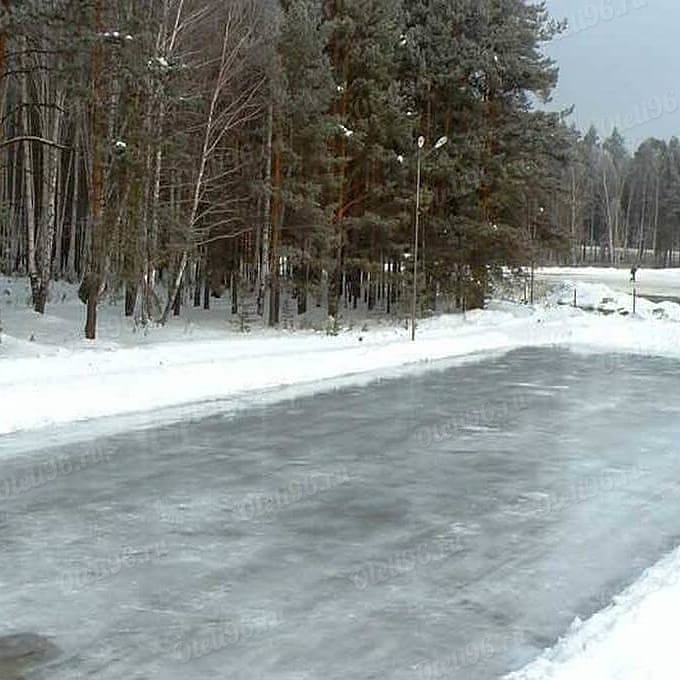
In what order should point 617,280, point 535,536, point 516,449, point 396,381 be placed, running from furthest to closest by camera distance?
point 617,280
point 396,381
point 516,449
point 535,536

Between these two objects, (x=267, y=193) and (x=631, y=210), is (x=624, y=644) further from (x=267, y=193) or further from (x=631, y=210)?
(x=631, y=210)

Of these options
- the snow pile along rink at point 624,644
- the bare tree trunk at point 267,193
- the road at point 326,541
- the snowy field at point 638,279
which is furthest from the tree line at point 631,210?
the snow pile along rink at point 624,644

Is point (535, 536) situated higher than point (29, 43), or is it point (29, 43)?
point (29, 43)

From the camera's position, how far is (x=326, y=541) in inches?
274

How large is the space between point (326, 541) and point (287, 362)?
37.6 feet

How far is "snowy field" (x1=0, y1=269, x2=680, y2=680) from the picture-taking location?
4.94 meters

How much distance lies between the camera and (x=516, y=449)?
1100 cm

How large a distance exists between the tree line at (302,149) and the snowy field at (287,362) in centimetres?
184

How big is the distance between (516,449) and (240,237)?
2890 centimetres

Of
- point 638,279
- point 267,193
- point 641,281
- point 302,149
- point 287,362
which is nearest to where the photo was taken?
point 287,362

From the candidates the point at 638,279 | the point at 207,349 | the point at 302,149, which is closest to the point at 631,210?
the point at 638,279

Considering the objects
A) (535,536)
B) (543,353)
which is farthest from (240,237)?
(535,536)

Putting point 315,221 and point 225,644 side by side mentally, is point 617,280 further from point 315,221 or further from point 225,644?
point 225,644

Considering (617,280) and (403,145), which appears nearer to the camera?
(403,145)
